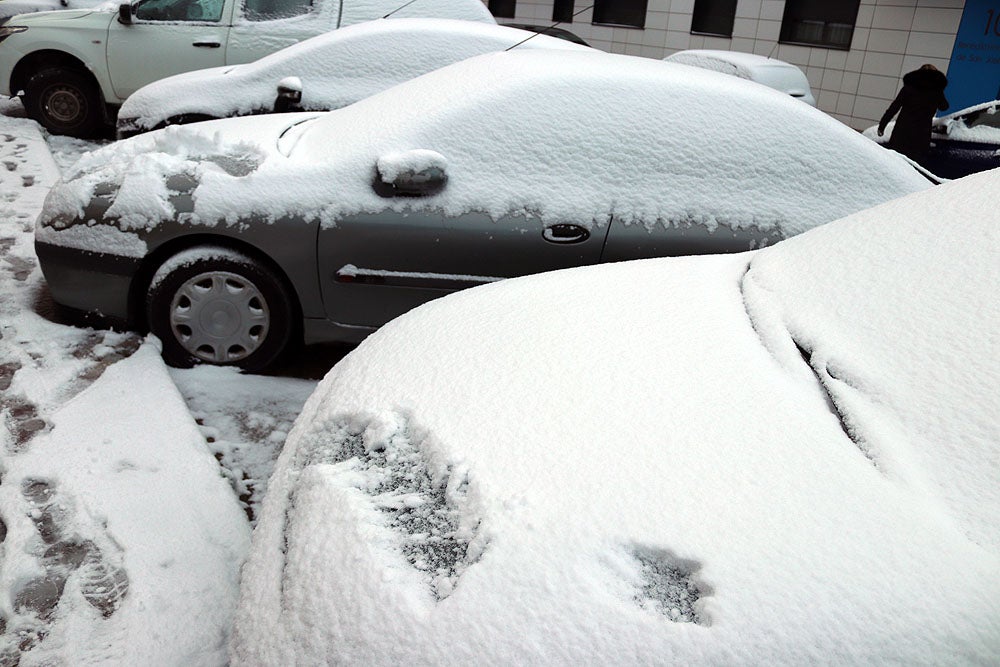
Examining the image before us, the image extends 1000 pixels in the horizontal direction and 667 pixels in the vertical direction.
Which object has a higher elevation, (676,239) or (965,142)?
(676,239)

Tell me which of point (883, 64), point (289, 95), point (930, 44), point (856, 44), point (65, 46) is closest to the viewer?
point (289, 95)

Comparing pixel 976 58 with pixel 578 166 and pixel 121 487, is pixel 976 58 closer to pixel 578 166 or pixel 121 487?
pixel 578 166

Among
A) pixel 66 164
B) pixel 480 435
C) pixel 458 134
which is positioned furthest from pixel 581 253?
pixel 66 164

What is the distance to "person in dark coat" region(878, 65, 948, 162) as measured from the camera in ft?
27.6

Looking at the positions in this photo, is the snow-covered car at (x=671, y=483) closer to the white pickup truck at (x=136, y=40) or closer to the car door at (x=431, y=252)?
the car door at (x=431, y=252)

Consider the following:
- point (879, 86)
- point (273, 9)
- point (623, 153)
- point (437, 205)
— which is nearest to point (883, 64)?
point (879, 86)

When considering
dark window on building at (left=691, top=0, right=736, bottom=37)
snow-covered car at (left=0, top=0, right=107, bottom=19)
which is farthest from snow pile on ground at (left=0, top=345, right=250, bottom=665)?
dark window on building at (left=691, top=0, right=736, bottom=37)

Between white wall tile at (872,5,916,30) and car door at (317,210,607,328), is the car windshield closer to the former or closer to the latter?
car door at (317,210,607,328)

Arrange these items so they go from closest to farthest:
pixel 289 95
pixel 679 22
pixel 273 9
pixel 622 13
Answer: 1. pixel 289 95
2. pixel 273 9
3. pixel 679 22
4. pixel 622 13

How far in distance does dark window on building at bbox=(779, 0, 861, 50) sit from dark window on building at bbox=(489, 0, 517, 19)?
6.71 m

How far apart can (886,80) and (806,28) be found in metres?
1.85

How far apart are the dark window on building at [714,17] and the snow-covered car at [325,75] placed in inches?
367

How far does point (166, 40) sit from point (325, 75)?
8.07ft

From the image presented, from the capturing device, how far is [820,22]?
1263 cm
